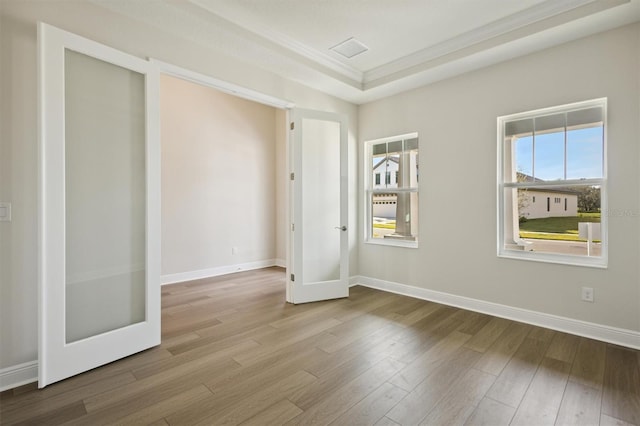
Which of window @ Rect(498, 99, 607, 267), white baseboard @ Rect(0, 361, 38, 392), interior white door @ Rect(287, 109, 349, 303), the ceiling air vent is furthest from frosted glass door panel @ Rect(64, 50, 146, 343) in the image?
window @ Rect(498, 99, 607, 267)

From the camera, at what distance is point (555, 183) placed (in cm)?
302

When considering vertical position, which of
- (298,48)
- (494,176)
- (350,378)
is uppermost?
(298,48)

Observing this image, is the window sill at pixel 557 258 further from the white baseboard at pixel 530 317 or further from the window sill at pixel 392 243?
the window sill at pixel 392 243

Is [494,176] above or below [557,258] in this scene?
above

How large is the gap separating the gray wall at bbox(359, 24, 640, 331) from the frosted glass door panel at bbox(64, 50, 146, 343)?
304 cm

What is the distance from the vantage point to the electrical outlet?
2.74 metres

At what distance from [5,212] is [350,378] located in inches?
101

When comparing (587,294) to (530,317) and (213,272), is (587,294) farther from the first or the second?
(213,272)

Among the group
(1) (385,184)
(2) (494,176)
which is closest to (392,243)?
(1) (385,184)

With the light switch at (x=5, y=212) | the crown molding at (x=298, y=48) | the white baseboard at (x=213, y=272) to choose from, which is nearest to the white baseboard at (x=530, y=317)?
the white baseboard at (x=213, y=272)

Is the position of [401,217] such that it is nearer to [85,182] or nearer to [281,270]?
[281,270]

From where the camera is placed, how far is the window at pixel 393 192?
162 inches

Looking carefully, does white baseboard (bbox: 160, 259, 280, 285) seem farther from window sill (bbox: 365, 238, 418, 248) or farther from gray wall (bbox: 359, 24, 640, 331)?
window sill (bbox: 365, 238, 418, 248)

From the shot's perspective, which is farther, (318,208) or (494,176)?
(318,208)
